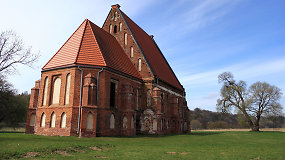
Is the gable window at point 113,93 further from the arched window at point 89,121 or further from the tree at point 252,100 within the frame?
the tree at point 252,100

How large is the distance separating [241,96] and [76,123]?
33.5 meters

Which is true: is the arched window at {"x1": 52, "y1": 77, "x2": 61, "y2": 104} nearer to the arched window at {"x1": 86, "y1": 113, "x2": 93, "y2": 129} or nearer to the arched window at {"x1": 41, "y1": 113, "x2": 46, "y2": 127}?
the arched window at {"x1": 41, "y1": 113, "x2": 46, "y2": 127}

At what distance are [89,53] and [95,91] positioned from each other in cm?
378

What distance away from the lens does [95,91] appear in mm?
16641

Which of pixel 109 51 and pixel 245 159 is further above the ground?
pixel 109 51

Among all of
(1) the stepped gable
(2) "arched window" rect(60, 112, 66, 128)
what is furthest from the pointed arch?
(1) the stepped gable

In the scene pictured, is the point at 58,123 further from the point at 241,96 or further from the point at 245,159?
the point at 241,96

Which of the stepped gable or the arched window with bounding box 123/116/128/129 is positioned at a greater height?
the stepped gable

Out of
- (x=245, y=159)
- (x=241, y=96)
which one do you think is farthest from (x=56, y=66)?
(x=241, y=96)

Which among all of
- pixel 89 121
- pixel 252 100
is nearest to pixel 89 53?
pixel 89 121

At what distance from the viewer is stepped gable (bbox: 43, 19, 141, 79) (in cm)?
1789

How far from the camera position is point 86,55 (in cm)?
1814

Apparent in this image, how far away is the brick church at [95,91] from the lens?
53.3 feet

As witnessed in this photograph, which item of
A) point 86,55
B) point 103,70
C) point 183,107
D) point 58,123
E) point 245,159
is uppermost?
point 86,55
